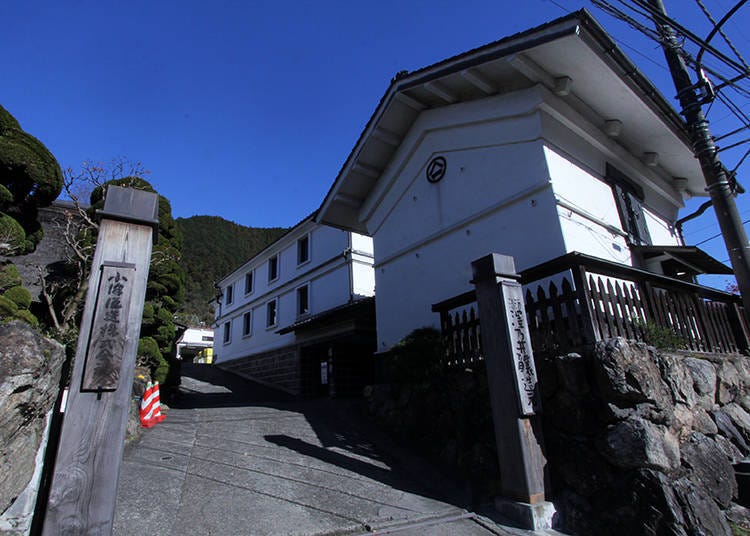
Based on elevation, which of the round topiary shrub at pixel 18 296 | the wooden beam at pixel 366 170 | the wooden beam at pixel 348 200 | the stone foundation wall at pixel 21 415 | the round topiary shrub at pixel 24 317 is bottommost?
the stone foundation wall at pixel 21 415

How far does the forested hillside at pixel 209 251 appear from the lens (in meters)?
64.0

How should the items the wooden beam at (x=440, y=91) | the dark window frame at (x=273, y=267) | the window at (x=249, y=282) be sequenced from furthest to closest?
1. the window at (x=249, y=282)
2. the dark window frame at (x=273, y=267)
3. the wooden beam at (x=440, y=91)

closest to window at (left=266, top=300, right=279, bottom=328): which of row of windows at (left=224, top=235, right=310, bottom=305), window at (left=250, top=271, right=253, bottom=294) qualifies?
row of windows at (left=224, top=235, right=310, bottom=305)

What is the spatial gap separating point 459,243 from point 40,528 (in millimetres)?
8766

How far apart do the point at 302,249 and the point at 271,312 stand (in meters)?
4.23

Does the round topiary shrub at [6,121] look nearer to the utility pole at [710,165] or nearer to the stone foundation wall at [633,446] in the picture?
the stone foundation wall at [633,446]

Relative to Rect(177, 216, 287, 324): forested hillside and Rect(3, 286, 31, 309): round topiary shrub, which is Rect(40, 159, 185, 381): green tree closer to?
Rect(3, 286, 31, 309): round topiary shrub

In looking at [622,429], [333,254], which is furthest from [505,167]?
[333,254]

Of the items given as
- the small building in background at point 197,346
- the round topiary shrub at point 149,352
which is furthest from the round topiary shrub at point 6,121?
the small building in background at point 197,346

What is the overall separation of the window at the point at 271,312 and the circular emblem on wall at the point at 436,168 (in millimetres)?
13123

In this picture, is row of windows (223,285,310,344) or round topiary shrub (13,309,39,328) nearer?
round topiary shrub (13,309,39,328)

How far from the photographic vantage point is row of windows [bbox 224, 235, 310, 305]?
20562 millimetres

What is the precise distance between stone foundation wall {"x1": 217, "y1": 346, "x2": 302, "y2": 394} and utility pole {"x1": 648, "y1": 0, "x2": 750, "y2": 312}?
51.0ft

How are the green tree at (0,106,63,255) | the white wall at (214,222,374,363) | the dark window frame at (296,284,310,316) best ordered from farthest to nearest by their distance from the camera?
the dark window frame at (296,284,310,316), the white wall at (214,222,374,363), the green tree at (0,106,63,255)
